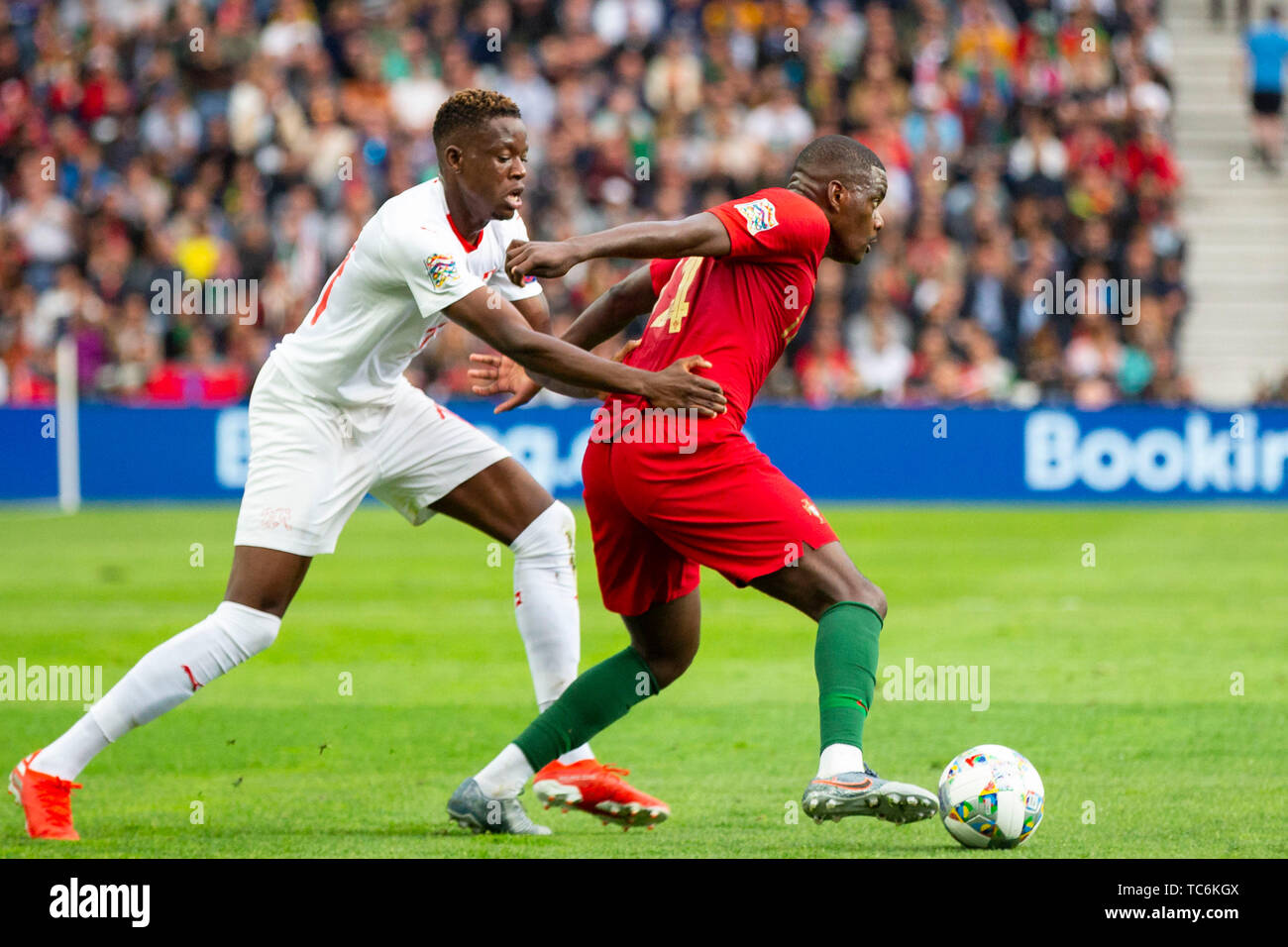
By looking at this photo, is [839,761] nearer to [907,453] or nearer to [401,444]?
[401,444]

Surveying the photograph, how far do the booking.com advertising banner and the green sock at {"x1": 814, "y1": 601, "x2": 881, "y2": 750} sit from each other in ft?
41.5

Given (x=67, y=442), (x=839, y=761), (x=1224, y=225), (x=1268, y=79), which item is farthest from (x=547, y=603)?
(x=1224, y=225)

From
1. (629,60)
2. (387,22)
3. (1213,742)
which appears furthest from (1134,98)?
(1213,742)

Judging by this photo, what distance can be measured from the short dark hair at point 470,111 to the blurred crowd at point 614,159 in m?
13.4

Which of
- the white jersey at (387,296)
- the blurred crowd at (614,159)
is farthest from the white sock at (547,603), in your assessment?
the blurred crowd at (614,159)

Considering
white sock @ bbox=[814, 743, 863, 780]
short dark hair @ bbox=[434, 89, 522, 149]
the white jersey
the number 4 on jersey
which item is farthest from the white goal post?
white sock @ bbox=[814, 743, 863, 780]

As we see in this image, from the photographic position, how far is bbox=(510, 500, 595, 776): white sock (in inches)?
249

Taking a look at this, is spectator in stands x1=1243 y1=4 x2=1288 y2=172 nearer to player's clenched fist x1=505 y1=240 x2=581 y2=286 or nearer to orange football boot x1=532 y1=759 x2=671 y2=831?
orange football boot x1=532 y1=759 x2=671 y2=831

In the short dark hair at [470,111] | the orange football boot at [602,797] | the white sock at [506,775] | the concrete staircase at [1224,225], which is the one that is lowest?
the orange football boot at [602,797]

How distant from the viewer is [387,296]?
239 inches

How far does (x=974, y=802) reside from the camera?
18.4ft

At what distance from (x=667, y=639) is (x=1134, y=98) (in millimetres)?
18407

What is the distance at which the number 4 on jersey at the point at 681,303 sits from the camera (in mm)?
5779

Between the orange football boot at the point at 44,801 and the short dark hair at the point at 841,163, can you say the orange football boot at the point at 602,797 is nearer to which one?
the orange football boot at the point at 44,801
